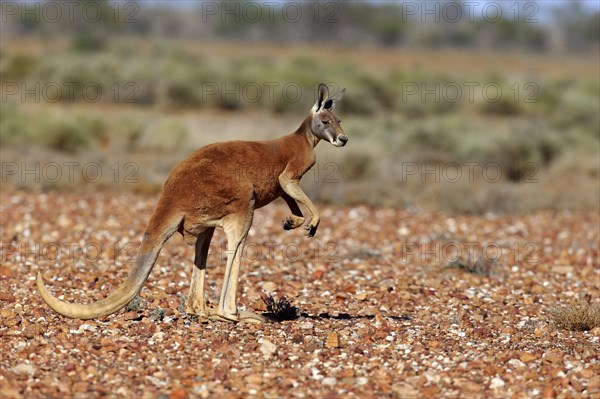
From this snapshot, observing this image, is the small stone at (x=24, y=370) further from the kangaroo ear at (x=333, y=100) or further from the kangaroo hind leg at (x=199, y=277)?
the kangaroo ear at (x=333, y=100)

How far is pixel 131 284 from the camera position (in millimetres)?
7383

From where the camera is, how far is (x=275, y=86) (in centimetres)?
3344

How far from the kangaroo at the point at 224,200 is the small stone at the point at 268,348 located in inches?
33.7

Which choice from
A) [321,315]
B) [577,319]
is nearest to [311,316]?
[321,315]

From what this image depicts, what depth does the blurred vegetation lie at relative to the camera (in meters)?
18.7

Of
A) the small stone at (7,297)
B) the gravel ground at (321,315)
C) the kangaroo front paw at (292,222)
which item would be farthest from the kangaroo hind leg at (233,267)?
the small stone at (7,297)

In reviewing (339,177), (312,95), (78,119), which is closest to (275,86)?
(312,95)

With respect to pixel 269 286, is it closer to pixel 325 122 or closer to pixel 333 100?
pixel 325 122

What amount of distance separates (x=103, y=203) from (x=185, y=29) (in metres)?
88.1

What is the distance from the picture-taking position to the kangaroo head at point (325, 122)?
842 cm

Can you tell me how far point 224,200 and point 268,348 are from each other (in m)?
1.31

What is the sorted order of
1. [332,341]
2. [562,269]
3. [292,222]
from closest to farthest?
[332,341] < [292,222] < [562,269]

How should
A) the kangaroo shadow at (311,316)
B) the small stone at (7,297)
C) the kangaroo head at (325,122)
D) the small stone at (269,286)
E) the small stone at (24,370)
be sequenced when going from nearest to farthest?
the small stone at (24,370) → the kangaroo head at (325,122) → the kangaroo shadow at (311,316) → the small stone at (7,297) → the small stone at (269,286)

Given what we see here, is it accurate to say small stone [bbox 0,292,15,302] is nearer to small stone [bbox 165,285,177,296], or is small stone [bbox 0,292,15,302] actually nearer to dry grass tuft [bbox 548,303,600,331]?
small stone [bbox 165,285,177,296]
